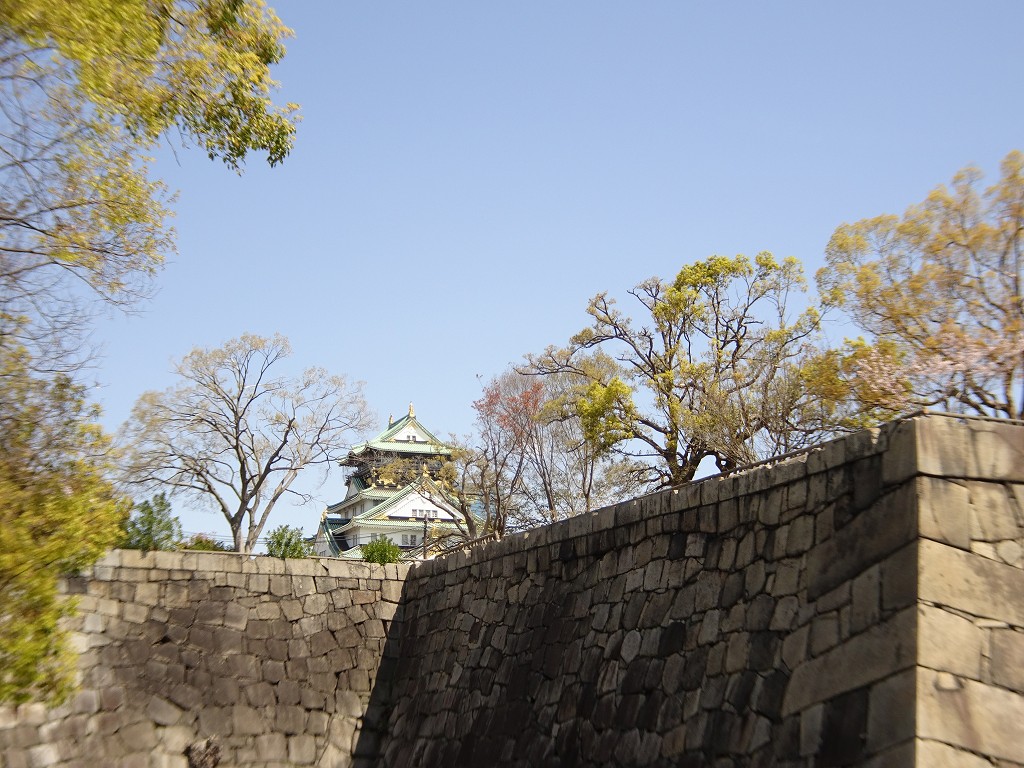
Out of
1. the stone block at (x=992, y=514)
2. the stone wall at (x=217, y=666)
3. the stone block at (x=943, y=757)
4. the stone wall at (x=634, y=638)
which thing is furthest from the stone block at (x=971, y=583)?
the stone wall at (x=217, y=666)

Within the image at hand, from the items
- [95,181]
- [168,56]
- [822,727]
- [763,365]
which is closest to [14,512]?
[95,181]

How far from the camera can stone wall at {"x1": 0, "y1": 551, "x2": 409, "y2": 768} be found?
13172 millimetres

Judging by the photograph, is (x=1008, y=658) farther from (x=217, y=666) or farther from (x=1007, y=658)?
(x=217, y=666)

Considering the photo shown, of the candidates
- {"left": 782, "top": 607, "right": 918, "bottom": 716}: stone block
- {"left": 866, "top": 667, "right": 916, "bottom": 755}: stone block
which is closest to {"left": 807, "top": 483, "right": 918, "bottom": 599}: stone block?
{"left": 782, "top": 607, "right": 918, "bottom": 716}: stone block

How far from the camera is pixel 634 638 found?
9773mm

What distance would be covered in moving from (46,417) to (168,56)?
316 centimetres

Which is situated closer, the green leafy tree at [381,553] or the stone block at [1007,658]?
the stone block at [1007,658]

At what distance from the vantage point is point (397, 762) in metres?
13.9

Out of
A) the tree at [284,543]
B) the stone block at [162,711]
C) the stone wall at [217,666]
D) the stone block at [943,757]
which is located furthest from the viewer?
the tree at [284,543]

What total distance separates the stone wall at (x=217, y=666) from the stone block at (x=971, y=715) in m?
10.2

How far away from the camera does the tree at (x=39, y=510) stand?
8.39m

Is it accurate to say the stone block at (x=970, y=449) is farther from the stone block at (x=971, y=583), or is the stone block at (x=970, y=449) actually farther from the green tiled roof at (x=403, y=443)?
the green tiled roof at (x=403, y=443)

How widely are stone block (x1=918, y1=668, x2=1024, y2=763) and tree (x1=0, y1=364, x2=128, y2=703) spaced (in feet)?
21.5

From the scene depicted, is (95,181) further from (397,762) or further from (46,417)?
(397,762)
